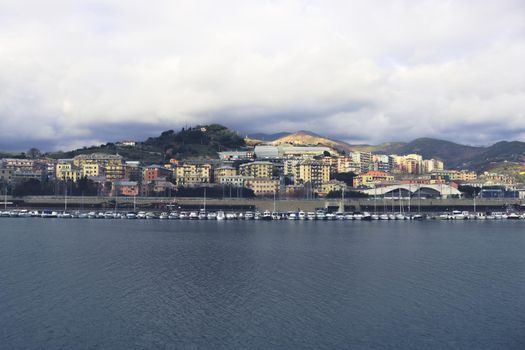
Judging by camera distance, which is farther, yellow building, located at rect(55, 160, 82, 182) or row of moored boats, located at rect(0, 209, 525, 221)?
yellow building, located at rect(55, 160, 82, 182)

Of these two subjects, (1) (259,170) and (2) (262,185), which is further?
(1) (259,170)

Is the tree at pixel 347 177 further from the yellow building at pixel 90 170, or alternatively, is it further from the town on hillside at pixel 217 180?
the yellow building at pixel 90 170

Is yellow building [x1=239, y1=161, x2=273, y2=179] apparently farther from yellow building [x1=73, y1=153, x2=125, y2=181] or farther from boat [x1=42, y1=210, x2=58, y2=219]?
boat [x1=42, y1=210, x2=58, y2=219]

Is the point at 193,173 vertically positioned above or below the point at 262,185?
above

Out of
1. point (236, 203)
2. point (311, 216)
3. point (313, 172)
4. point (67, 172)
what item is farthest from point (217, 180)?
point (311, 216)

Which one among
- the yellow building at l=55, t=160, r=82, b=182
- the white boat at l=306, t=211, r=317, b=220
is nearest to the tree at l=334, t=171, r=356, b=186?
the white boat at l=306, t=211, r=317, b=220

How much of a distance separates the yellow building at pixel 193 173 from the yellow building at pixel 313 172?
2153cm

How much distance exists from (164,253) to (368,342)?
23640 mm

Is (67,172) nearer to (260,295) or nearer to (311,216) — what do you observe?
(311,216)

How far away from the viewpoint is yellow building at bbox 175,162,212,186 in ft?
411

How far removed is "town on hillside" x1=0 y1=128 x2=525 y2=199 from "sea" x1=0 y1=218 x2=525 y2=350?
199 feet

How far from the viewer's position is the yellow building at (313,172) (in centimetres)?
12544

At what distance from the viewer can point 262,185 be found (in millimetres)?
115875

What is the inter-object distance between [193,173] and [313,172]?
1127 inches
